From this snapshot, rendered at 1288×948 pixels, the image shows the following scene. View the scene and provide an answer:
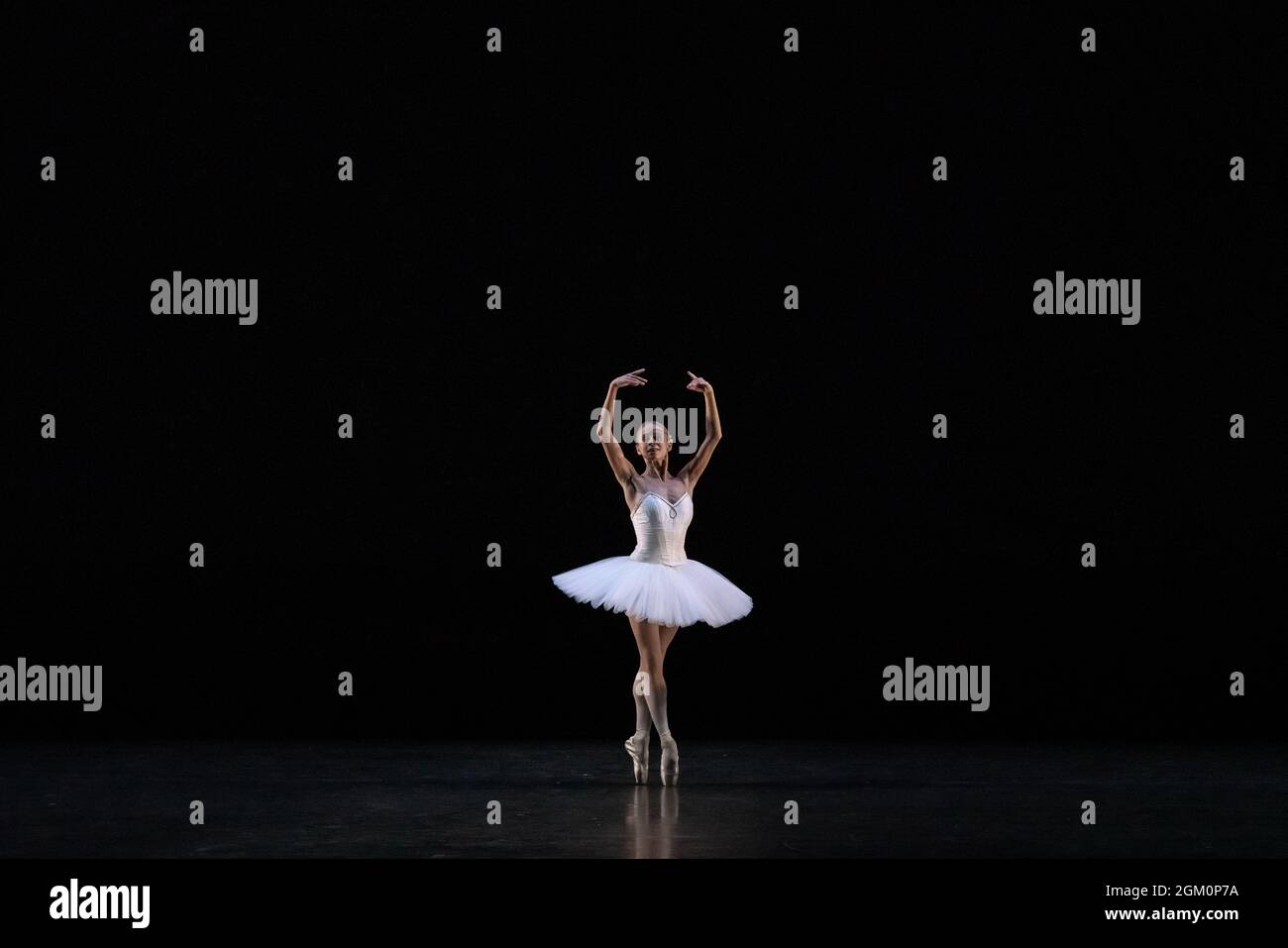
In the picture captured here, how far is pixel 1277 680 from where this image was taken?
22.8 ft

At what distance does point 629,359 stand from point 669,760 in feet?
7.59

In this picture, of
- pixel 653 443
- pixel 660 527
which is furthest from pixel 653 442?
pixel 660 527

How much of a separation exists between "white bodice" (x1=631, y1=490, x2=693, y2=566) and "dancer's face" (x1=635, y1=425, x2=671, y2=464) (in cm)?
14

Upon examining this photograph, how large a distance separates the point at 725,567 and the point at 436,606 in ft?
4.51

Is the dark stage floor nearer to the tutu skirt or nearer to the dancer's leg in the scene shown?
the dancer's leg

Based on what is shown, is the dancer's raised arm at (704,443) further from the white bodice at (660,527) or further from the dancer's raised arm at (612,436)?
the dancer's raised arm at (612,436)

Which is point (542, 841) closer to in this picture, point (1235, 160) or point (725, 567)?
point (725, 567)

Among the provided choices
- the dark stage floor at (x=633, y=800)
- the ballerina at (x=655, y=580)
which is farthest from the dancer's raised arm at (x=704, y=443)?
the dark stage floor at (x=633, y=800)

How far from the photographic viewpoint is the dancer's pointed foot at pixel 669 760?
5.28 meters

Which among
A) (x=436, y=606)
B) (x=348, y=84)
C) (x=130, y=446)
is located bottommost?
(x=436, y=606)

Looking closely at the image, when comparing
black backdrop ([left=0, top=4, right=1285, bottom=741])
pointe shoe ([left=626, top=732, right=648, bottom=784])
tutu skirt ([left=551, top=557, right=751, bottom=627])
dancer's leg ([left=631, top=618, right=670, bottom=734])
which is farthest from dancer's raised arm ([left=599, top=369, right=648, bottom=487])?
black backdrop ([left=0, top=4, right=1285, bottom=741])

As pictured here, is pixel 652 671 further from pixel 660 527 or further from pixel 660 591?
pixel 660 527
